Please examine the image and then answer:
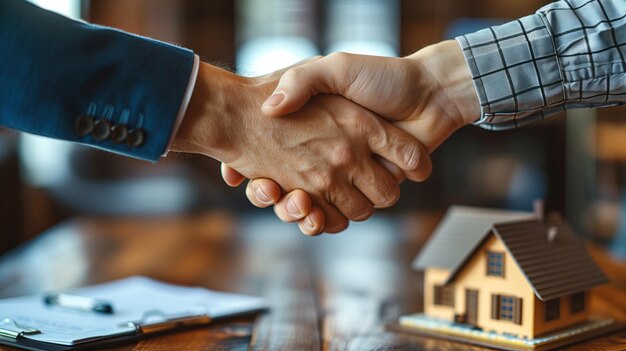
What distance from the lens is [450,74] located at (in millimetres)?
1155

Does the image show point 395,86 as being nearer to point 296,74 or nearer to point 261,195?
point 296,74

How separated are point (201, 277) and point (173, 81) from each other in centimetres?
56

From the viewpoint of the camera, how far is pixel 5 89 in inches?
39.0

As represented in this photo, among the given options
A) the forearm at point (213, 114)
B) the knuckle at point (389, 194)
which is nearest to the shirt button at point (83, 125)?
the forearm at point (213, 114)

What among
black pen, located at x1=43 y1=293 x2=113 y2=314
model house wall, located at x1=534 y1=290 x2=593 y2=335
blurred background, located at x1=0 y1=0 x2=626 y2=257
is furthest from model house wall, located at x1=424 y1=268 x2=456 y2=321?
blurred background, located at x1=0 y1=0 x2=626 y2=257

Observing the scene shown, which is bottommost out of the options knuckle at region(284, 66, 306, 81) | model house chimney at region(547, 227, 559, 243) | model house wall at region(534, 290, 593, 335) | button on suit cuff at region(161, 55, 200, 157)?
model house wall at region(534, 290, 593, 335)

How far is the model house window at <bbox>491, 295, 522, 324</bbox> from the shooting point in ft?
3.21

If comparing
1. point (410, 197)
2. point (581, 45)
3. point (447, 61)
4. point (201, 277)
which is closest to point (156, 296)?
point (201, 277)

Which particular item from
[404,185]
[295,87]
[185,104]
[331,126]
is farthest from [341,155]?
[404,185]

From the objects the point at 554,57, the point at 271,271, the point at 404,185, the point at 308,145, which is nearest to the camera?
the point at 554,57

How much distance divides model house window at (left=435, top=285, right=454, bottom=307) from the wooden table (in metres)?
0.08

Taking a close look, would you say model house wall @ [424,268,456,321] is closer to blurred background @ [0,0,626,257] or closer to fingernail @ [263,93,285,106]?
fingernail @ [263,93,285,106]

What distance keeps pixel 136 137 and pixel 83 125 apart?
0.07 meters

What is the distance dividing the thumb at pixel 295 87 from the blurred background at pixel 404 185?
2517 millimetres
